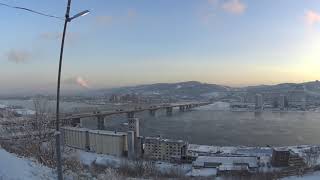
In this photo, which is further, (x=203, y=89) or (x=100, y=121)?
(x=203, y=89)

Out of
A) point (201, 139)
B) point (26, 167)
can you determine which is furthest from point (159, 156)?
point (26, 167)

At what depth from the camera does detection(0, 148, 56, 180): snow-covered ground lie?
3.48 m

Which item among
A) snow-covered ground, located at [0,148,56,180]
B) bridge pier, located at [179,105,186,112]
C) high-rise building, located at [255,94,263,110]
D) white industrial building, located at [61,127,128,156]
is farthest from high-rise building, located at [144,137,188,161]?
high-rise building, located at [255,94,263,110]

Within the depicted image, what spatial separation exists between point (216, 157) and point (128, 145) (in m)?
6.39

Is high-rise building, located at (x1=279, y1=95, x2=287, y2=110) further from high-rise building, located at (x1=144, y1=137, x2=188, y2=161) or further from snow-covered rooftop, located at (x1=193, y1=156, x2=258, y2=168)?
snow-covered rooftop, located at (x1=193, y1=156, x2=258, y2=168)

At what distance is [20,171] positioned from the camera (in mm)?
3693

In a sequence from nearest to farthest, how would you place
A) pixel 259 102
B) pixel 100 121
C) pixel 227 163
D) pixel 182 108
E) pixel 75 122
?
pixel 227 163, pixel 75 122, pixel 100 121, pixel 182 108, pixel 259 102

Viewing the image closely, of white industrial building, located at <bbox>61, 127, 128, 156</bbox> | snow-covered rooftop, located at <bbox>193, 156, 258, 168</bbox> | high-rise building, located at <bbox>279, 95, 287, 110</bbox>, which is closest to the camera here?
snow-covered rooftop, located at <bbox>193, 156, 258, 168</bbox>

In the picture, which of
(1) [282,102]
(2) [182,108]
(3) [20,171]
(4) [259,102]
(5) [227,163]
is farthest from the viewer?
(1) [282,102]

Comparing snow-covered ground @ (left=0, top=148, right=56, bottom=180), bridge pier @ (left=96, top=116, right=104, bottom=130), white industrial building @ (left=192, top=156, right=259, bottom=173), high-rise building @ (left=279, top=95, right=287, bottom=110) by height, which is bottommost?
white industrial building @ (left=192, top=156, right=259, bottom=173)

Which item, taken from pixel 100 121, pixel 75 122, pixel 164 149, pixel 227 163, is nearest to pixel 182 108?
pixel 100 121

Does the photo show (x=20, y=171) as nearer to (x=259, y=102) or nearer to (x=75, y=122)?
(x=75, y=122)

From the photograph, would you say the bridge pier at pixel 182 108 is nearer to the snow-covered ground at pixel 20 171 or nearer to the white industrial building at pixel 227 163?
the white industrial building at pixel 227 163

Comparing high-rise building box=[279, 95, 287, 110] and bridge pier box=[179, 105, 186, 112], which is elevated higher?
high-rise building box=[279, 95, 287, 110]
